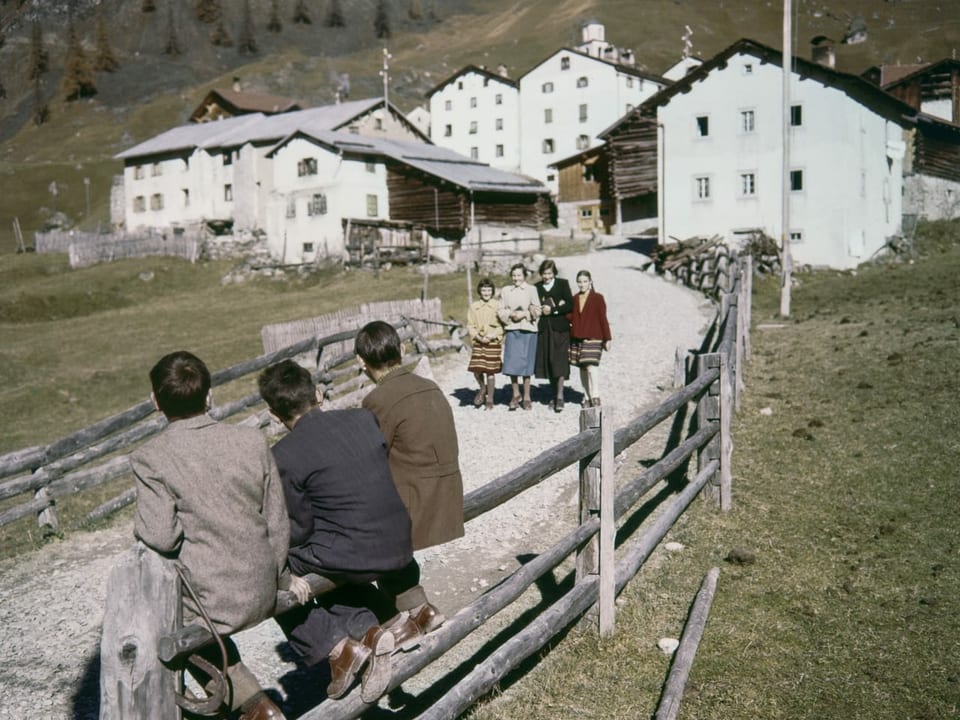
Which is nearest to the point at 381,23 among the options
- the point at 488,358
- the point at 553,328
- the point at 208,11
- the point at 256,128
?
the point at 208,11

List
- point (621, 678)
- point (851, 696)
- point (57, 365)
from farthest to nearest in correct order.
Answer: point (57, 365), point (621, 678), point (851, 696)

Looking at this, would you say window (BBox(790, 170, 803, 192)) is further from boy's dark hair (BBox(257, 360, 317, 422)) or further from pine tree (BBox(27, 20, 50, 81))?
pine tree (BBox(27, 20, 50, 81))

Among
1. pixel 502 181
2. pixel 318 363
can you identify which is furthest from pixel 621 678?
pixel 502 181

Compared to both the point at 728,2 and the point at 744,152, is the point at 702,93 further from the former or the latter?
the point at 728,2

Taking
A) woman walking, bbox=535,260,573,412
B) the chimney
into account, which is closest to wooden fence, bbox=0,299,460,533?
woman walking, bbox=535,260,573,412

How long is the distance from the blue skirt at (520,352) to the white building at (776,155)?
1004 inches

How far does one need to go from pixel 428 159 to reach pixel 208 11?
14294 centimetres

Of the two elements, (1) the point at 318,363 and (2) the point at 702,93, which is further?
(2) the point at 702,93

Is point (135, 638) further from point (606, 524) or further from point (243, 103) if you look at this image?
point (243, 103)

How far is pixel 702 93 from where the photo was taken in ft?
124

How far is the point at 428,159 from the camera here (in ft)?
180

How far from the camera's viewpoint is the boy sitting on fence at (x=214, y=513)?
3463mm

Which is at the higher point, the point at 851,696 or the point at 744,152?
the point at 744,152

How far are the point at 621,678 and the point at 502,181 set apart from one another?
165ft
